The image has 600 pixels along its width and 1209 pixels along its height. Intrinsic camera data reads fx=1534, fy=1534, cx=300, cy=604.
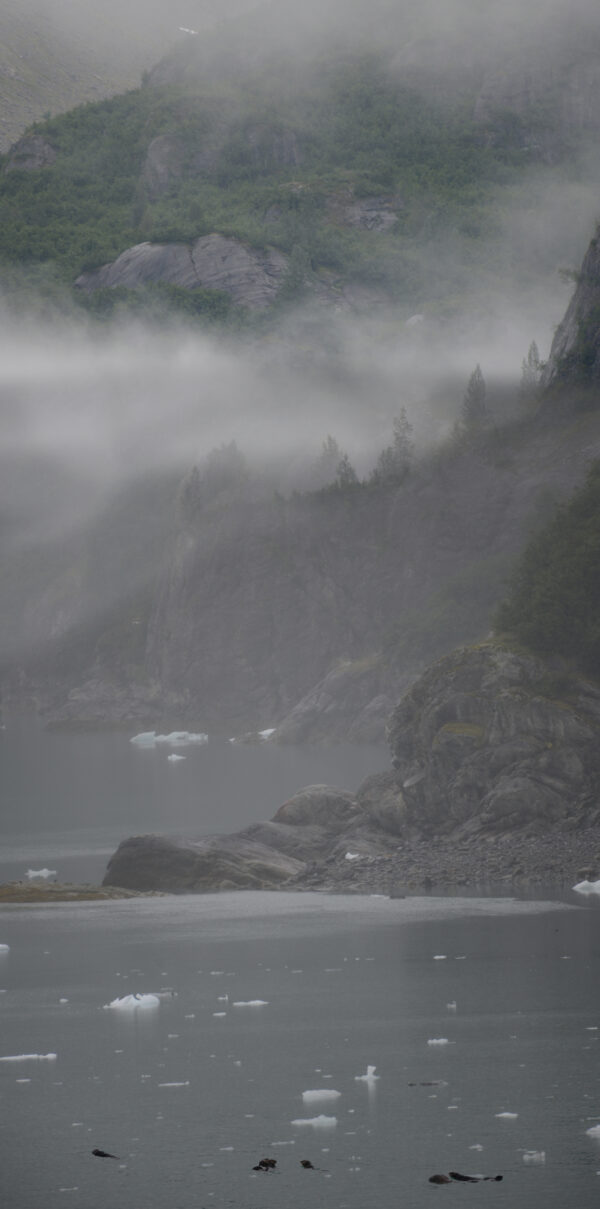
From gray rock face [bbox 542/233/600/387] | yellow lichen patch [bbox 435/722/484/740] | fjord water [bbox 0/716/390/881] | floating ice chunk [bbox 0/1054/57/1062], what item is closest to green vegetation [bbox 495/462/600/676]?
yellow lichen patch [bbox 435/722/484/740]

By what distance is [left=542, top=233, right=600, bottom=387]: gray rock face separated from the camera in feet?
386

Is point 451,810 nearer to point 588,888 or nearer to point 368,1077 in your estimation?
point 588,888

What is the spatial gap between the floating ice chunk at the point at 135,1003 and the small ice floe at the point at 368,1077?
6.87 metres

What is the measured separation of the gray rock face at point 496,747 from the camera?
51.5 m

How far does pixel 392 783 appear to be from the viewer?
190 feet

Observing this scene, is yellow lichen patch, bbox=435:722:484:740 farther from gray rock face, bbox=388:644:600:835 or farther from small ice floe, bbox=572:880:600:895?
small ice floe, bbox=572:880:600:895

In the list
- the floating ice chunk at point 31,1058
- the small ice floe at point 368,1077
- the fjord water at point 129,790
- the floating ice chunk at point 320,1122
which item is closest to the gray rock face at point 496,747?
the fjord water at point 129,790

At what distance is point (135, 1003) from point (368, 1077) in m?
7.57

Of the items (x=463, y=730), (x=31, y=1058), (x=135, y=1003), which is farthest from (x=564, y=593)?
(x=31, y=1058)

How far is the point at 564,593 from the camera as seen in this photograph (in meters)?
57.9

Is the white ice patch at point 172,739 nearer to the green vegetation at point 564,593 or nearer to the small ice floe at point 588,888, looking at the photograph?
the green vegetation at point 564,593

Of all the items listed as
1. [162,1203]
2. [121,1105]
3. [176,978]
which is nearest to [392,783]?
[176,978]

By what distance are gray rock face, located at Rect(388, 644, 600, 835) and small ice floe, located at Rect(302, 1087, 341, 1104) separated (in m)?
27.7

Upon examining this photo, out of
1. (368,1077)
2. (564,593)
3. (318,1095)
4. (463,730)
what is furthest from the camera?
(564,593)
